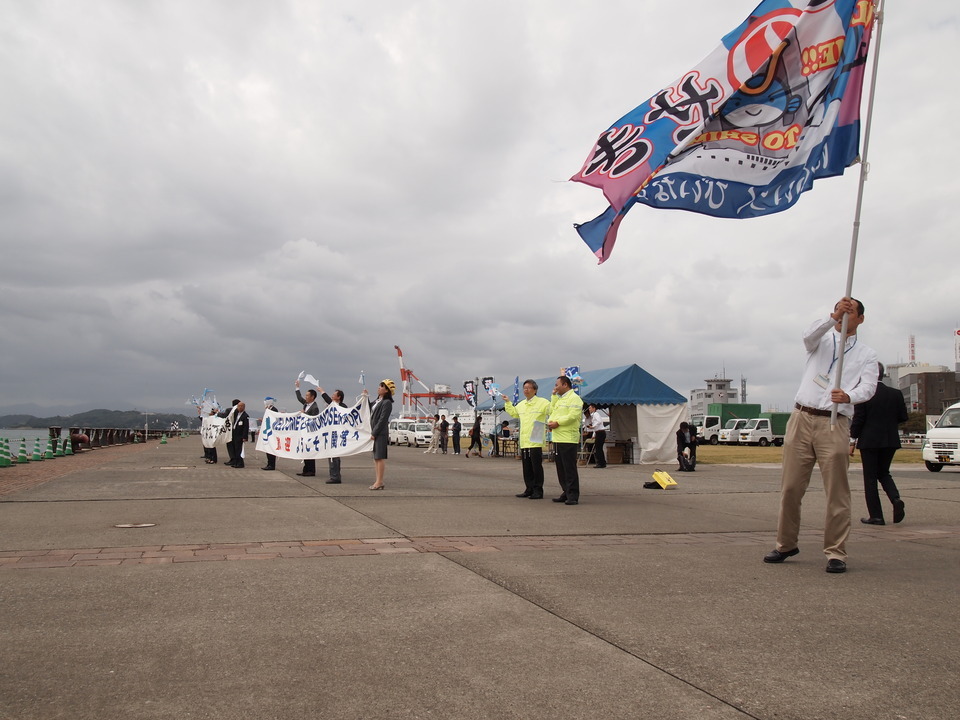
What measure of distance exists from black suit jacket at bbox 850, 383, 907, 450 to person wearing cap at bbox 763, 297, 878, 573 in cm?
338

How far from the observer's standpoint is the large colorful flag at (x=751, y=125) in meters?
7.29

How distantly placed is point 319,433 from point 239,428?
406cm

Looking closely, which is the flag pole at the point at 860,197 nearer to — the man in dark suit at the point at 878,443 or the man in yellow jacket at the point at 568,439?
the man in dark suit at the point at 878,443

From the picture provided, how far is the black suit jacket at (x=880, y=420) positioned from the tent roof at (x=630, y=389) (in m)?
14.0

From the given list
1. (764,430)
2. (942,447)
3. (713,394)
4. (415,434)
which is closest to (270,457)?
(942,447)

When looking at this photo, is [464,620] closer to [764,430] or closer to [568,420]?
[568,420]

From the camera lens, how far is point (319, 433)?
49.5ft

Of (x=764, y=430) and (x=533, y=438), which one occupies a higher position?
(x=533, y=438)

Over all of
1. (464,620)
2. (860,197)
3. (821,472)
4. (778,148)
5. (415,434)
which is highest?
(778,148)

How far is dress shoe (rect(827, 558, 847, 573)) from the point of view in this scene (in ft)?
18.9

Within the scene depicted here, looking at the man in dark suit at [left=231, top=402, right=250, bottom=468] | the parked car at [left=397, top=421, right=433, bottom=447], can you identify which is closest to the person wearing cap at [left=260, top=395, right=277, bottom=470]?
the man in dark suit at [left=231, top=402, right=250, bottom=468]

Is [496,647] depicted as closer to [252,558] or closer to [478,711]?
[478,711]

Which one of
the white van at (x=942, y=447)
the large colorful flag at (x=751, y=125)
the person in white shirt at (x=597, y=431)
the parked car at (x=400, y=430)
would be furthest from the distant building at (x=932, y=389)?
the large colorful flag at (x=751, y=125)

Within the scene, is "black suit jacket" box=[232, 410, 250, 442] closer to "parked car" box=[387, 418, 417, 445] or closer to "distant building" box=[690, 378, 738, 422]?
"parked car" box=[387, 418, 417, 445]
